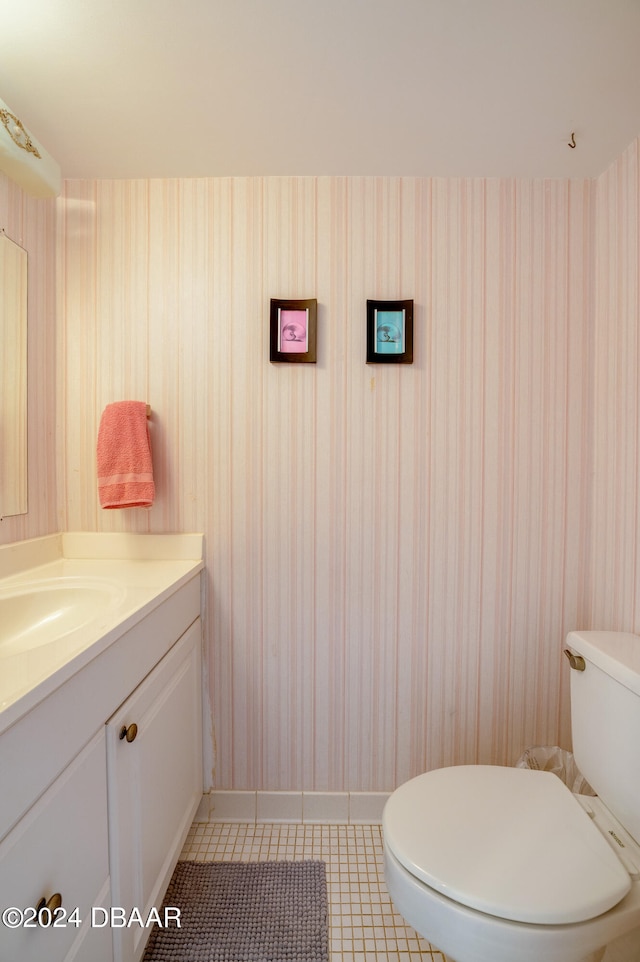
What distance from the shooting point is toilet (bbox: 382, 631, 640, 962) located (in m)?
0.80

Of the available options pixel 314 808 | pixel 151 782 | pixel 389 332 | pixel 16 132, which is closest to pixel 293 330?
pixel 389 332

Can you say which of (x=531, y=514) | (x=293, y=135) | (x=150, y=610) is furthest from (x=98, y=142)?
(x=531, y=514)

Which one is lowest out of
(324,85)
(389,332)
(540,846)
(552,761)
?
(552,761)

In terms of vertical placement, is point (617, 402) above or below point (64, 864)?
above

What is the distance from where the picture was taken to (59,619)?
3.83 feet

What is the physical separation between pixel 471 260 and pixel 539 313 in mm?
287

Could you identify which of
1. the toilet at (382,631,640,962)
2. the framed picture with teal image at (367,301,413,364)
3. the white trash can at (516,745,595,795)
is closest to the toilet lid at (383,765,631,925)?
the toilet at (382,631,640,962)

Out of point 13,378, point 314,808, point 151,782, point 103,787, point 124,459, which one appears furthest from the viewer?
point 314,808

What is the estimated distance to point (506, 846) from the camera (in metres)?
0.91

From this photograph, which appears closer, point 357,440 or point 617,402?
point 617,402

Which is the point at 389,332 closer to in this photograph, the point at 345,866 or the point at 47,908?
the point at 47,908

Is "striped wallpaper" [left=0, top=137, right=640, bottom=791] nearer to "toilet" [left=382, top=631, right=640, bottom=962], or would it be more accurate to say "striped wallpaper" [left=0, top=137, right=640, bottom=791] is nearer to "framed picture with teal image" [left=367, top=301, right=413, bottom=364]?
"framed picture with teal image" [left=367, top=301, right=413, bottom=364]

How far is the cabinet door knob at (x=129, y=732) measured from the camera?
36.9 inches

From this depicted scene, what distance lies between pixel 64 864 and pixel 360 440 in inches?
48.2
